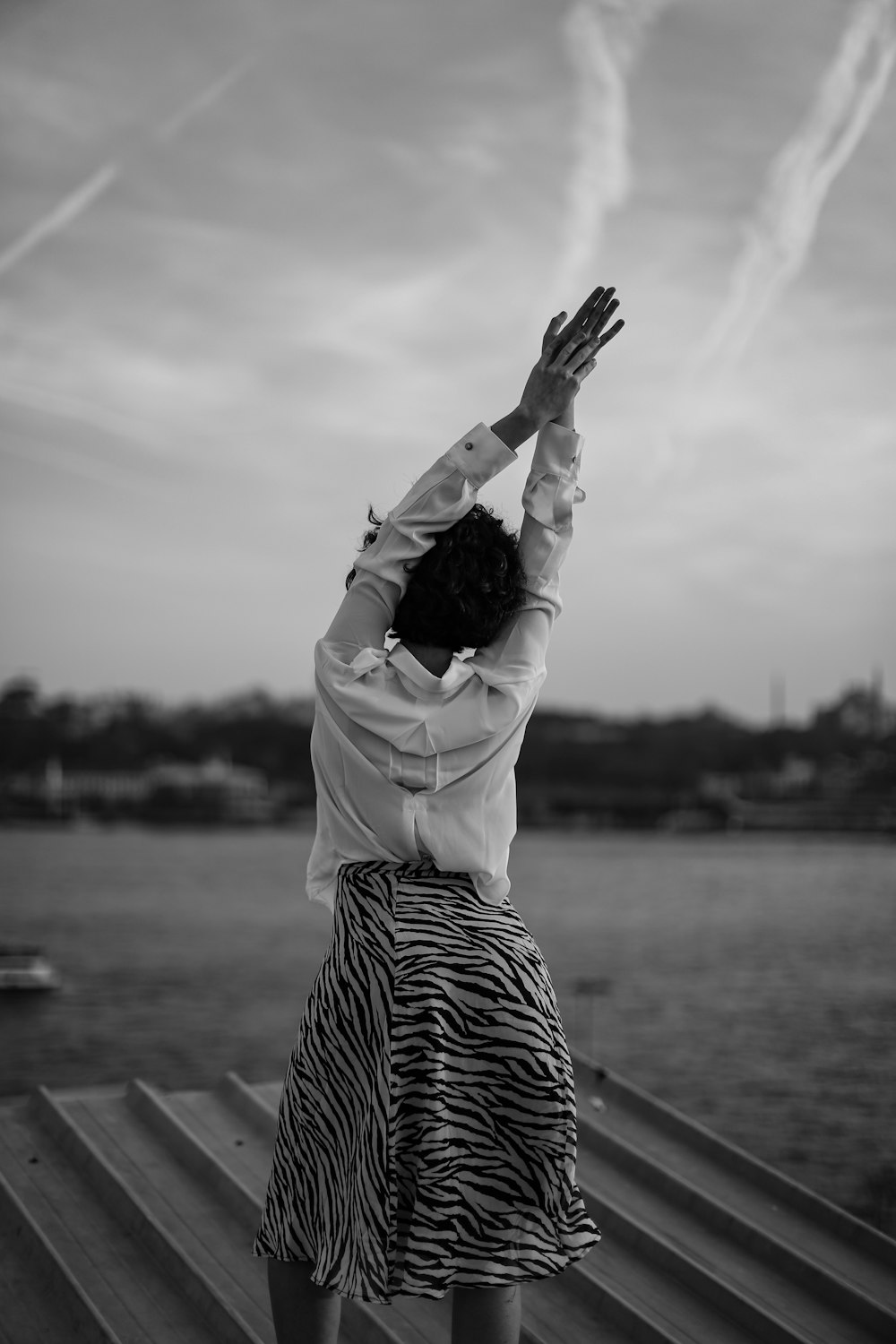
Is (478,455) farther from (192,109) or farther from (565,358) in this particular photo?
(192,109)

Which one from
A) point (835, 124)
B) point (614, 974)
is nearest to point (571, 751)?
point (614, 974)

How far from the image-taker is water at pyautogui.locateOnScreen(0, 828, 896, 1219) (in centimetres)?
2611

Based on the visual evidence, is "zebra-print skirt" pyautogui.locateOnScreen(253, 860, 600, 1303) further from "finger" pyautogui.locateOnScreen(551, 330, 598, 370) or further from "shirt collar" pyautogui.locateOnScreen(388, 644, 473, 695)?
"finger" pyautogui.locateOnScreen(551, 330, 598, 370)

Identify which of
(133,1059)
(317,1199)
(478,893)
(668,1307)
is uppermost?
(478,893)

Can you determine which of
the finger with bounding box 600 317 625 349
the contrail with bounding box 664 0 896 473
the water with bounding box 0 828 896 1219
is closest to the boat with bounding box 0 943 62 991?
the water with bounding box 0 828 896 1219

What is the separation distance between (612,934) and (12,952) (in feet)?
76.7

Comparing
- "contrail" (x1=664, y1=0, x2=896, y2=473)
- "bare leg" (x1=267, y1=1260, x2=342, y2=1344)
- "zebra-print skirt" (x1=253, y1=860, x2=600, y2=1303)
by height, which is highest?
"contrail" (x1=664, y1=0, x2=896, y2=473)

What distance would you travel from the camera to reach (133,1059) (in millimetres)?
29328

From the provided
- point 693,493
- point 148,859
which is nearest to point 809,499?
point 693,493

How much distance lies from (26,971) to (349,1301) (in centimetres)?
3738

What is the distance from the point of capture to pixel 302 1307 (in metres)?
1.70

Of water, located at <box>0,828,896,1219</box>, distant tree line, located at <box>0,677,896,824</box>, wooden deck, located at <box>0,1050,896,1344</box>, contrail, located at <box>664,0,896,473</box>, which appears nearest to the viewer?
wooden deck, located at <box>0,1050,896,1344</box>

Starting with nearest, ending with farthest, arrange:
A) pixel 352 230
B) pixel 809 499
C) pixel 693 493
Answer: pixel 352 230 < pixel 693 493 < pixel 809 499

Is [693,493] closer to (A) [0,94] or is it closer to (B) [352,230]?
(B) [352,230]
